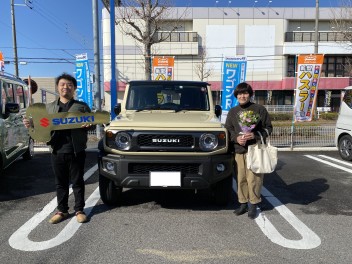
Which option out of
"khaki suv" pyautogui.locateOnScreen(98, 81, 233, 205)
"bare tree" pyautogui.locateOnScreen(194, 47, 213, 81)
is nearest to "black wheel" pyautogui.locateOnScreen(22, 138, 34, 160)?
"khaki suv" pyautogui.locateOnScreen(98, 81, 233, 205)

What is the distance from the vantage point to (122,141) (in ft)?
13.5

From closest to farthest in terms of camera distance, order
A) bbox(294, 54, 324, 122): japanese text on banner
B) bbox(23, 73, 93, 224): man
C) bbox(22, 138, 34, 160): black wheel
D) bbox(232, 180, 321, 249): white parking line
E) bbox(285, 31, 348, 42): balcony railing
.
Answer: bbox(232, 180, 321, 249): white parking line, bbox(23, 73, 93, 224): man, bbox(22, 138, 34, 160): black wheel, bbox(294, 54, 324, 122): japanese text on banner, bbox(285, 31, 348, 42): balcony railing

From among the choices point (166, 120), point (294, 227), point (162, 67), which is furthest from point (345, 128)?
point (162, 67)

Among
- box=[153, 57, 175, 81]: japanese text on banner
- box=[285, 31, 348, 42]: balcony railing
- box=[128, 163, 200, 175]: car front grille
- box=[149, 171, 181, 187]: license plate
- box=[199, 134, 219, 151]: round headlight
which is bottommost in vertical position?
box=[149, 171, 181, 187]: license plate

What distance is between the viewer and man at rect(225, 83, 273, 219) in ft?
13.5

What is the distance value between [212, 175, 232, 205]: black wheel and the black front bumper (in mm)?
418

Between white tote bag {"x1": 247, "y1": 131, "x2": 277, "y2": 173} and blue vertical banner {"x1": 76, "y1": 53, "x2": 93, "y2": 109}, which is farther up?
blue vertical banner {"x1": 76, "y1": 53, "x2": 93, "y2": 109}

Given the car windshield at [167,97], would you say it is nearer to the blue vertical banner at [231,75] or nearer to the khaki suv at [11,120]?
the khaki suv at [11,120]

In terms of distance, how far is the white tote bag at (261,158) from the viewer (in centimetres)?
402

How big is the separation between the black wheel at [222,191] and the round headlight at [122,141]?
1.37 m

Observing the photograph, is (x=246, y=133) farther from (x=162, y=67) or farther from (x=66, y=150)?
(x=162, y=67)

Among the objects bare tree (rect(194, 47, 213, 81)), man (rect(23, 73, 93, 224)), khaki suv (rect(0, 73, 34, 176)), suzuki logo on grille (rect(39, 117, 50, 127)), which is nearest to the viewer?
suzuki logo on grille (rect(39, 117, 50, 127))

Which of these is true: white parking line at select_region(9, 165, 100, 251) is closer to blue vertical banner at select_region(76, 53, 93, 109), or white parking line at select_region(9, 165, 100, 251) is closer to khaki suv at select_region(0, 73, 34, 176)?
khaki suv at select_region(0, 73, 34, 176)

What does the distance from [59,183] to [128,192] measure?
1.52 metres
